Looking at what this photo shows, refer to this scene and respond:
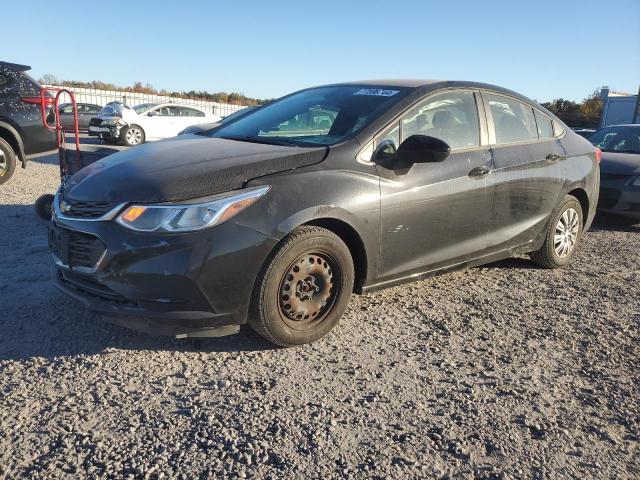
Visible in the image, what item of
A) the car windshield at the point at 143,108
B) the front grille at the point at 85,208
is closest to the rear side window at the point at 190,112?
the car windshield at the point at 143,108

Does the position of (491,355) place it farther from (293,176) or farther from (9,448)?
(9,448)

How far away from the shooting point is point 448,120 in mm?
4109

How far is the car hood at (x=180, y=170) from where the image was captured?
294 cm

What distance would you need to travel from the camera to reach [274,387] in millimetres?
2809

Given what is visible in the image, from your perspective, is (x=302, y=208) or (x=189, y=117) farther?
(x=189, y=117)

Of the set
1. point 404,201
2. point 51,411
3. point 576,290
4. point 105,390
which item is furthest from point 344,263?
point 576,290

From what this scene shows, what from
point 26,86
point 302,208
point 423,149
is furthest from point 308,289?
point 26,86

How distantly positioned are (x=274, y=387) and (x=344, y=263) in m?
0.94

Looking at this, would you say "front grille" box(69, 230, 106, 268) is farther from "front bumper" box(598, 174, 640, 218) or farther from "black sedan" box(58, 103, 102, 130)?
"black sedan" box(58, 103, 102, 130)

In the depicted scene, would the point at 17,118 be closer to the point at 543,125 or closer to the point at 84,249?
the point at 84,249

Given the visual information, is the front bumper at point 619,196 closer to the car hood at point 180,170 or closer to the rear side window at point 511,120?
the rear side window at point 511,120

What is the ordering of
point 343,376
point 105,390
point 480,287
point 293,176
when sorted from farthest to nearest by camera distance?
1. point 480,287
2. point 293,176
3. point 343,376
4. point 105,390

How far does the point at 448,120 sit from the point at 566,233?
1.99 m

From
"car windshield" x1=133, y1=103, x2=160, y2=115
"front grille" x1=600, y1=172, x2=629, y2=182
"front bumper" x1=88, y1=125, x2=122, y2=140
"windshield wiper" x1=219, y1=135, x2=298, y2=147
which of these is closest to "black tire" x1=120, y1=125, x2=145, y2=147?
"front bumper" x1=88, y1=125, x2=122, y2=140
